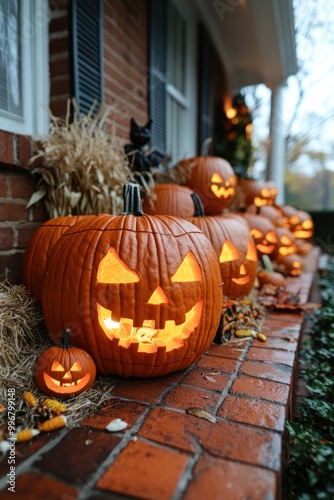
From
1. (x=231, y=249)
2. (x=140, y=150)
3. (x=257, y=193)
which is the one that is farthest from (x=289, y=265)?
(x=140, y=150)

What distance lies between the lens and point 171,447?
96cm

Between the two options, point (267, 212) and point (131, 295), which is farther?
point (267, 212)

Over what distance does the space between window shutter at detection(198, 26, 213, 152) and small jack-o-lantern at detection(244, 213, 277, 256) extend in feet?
7.12

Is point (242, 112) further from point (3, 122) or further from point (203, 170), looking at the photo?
point (3, 122)

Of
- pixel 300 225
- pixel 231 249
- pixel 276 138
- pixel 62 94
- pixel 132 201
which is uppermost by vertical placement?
pixel 276 138

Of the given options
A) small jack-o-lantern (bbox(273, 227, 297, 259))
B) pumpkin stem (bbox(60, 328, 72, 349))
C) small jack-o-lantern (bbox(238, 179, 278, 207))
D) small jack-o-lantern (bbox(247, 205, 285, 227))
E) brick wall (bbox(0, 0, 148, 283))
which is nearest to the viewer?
pumpkin stem (bbox(60, 328, 72, 349))

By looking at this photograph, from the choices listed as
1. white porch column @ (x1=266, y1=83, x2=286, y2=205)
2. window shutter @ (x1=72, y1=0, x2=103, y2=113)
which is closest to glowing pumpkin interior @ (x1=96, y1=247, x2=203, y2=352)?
window shutter @ (x1=72, y1=0, x2=103, y2=113)

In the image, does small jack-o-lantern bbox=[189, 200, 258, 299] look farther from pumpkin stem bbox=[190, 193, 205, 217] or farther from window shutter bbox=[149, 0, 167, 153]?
window shutter bbox=[149, 0, 167, 153]

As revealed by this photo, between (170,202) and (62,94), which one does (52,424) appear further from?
(62,94)

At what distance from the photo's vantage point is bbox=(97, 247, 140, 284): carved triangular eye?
1286 mm

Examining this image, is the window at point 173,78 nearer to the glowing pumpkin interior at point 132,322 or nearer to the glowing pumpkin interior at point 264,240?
the glowing pumpkin interior at point 264,240

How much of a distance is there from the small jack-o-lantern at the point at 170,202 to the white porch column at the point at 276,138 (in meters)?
3.86

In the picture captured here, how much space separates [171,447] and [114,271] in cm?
63

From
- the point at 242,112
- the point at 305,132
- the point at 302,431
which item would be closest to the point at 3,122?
the point at 302,431
